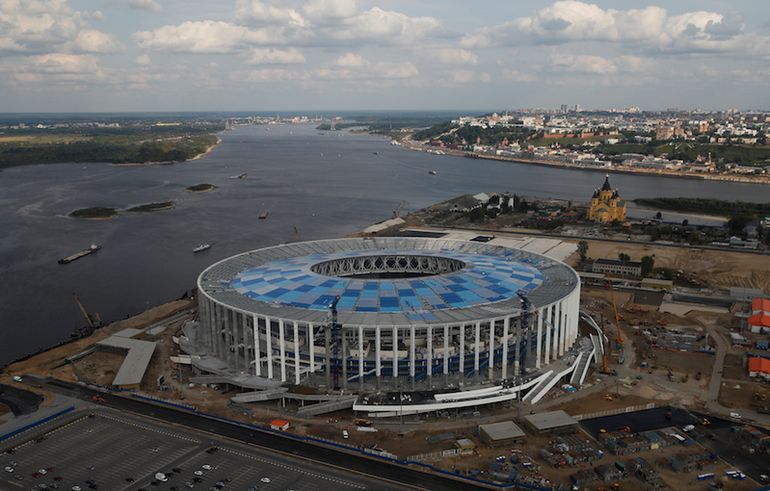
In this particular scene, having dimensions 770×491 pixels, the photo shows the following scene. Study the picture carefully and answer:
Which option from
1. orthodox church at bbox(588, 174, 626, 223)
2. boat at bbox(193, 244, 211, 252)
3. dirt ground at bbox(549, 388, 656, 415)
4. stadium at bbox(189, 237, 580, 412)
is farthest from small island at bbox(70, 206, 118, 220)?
dirt ground at bbox(549, 388, 656, 415)

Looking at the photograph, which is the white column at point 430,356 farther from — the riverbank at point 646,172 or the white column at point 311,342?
the riverbank at point 646,172

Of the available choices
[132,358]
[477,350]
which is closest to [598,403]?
[477,350]

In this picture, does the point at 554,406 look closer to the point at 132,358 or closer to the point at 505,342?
the point at 505,342

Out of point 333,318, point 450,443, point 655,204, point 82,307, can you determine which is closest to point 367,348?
point 333,318

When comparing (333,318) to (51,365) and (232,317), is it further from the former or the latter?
(51,365)

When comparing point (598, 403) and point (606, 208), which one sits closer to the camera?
point (598, 403)

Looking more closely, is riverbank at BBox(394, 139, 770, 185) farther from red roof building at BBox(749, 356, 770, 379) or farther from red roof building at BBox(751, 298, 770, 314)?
red roof building at BBox(749, 356, 770, 379)

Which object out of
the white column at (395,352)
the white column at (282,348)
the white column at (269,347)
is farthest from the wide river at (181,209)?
the white column at (395,352)
